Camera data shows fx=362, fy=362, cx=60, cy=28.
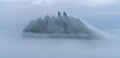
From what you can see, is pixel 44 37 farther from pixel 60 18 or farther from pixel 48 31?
pixel 60 18

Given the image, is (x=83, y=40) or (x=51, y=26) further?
(x=83, y=40)

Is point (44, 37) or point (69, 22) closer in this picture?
point (69, 22)

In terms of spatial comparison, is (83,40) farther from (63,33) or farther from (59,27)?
(59,27)

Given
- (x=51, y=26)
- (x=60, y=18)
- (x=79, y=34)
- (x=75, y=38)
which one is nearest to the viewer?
(x=60, y=18)

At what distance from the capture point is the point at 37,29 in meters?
48.1

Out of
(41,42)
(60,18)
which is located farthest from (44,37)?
(60,18)

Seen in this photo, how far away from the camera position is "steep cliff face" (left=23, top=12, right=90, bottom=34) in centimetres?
4600

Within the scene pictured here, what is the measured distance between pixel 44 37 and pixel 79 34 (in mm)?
5313

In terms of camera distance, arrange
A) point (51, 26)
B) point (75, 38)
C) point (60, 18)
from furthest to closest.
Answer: point (75, 38) < point (51, 26) < point (60, 18)

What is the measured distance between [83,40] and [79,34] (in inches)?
84.7

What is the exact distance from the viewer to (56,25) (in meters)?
47.2

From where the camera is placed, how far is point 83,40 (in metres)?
54.2

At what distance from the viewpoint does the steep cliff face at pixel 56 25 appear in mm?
46000

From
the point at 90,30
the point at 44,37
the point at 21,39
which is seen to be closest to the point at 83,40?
the point at 90,30
